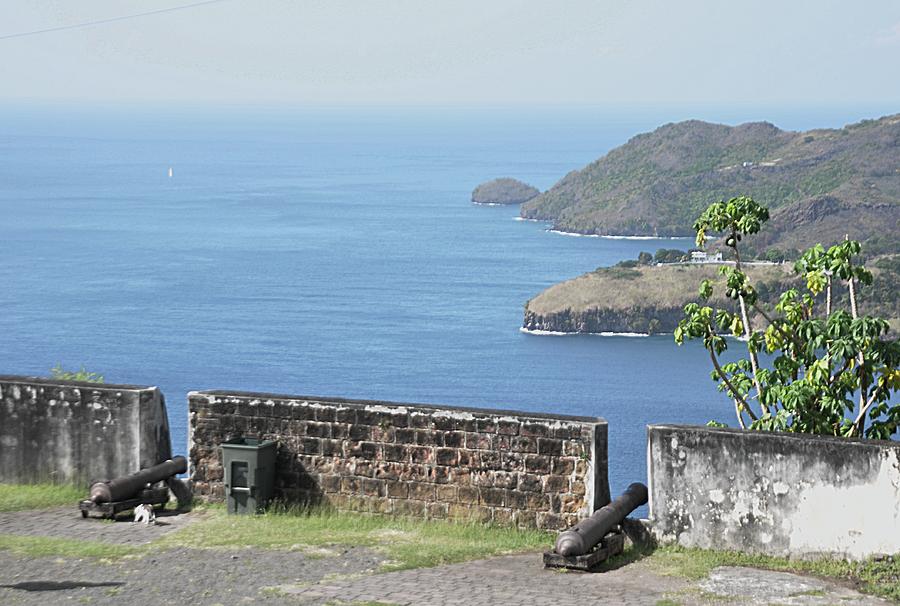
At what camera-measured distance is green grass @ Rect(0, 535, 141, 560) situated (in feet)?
35.2

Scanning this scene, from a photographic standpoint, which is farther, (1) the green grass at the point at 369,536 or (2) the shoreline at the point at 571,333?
(2) the shoreline at the point at 571,333

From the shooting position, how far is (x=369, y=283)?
136 meters

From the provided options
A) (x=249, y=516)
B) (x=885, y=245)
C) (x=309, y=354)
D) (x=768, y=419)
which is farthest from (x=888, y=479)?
(x=885, y=245)

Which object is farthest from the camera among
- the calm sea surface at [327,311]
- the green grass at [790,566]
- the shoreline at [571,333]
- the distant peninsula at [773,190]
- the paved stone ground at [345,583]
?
the distant peninsula at [773,190]

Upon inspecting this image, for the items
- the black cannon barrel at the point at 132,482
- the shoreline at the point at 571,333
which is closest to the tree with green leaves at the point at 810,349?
the black cannon barrel at the point at 132,482

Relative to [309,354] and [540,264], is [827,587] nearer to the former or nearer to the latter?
[309,354]

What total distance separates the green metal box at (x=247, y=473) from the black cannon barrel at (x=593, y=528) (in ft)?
9.37

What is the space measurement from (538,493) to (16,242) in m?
157

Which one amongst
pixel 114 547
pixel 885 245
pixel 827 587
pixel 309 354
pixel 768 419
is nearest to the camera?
pixel 827 587

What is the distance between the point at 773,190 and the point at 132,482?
167117 millimetres

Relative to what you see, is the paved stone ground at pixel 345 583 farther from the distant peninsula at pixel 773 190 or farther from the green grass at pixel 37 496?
the distant peninsula at pixel 773 190

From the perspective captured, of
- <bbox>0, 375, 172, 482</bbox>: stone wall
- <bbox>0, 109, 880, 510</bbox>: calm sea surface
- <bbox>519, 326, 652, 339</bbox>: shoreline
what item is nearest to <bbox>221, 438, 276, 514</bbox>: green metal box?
<bbox>0, 375, 172, 482</bbox>: stone wall

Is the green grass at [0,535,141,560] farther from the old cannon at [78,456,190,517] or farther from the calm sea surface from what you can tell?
the calm sea surface

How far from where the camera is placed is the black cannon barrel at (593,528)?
32.8 feet
